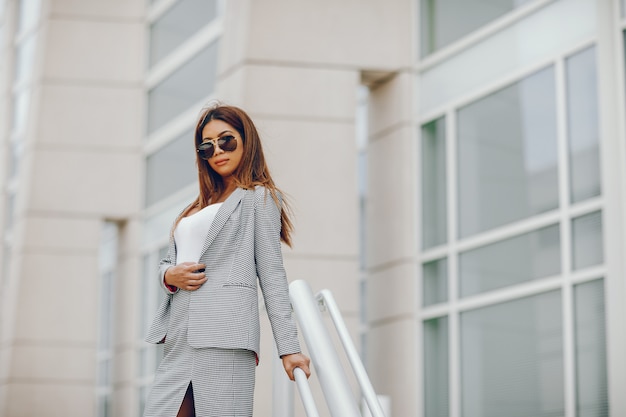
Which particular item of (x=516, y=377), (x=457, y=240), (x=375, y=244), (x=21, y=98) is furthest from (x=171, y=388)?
(x=21, y=98)

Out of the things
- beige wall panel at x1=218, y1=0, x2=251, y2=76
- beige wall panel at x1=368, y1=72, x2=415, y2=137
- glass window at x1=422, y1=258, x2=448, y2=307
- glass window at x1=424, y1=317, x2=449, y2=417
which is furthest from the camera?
beige wall panel at x1=368, y1=72, x2=415, y2=137

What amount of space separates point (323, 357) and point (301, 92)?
7.13 metres

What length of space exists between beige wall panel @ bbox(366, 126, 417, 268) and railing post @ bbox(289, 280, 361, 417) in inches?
245

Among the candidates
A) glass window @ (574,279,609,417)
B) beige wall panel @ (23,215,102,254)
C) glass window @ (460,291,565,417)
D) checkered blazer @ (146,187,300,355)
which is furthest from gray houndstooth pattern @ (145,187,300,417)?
beige wall panel @ (23,215,102,254)

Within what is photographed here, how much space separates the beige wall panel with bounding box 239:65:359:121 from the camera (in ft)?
35.8

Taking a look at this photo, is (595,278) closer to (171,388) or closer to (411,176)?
(411,176)

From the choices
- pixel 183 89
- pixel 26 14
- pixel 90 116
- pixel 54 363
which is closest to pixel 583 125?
pixel 183 89

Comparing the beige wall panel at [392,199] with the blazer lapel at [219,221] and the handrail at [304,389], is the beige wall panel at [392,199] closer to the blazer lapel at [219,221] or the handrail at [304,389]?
the handrail at [304,389]

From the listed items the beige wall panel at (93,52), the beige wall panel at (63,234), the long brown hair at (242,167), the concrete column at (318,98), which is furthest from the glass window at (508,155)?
the beige wall panel at (93,52)

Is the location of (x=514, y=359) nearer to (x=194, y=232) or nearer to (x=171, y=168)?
(x=194, y=232)

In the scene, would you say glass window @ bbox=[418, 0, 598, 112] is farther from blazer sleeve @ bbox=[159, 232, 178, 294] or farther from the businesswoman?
blazer sleeve @ bbox=[159, 232, 178, 294]

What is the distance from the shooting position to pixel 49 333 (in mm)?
17859

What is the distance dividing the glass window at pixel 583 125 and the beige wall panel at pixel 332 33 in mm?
2569

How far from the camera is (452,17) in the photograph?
10.8 meters
